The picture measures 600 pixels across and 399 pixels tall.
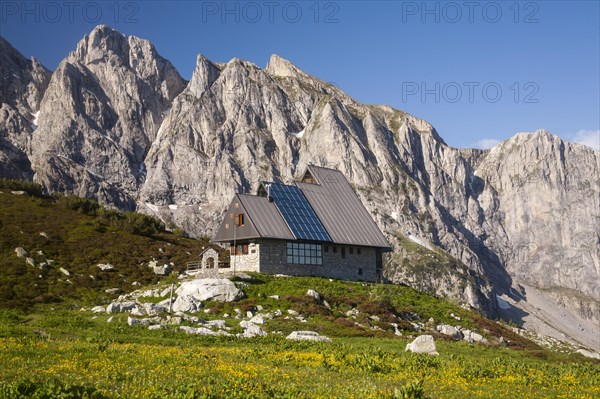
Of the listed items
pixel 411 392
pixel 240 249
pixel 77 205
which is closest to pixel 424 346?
pixel 411 392

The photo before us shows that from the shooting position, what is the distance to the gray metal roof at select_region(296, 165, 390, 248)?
66.4m

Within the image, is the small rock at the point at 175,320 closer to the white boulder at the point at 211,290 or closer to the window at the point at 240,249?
the white boulder at the point at 211,290

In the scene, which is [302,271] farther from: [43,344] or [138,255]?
[43,344]

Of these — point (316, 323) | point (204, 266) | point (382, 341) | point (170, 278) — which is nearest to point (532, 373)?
point (382, 341)

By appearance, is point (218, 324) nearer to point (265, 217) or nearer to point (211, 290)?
point (211, 290)

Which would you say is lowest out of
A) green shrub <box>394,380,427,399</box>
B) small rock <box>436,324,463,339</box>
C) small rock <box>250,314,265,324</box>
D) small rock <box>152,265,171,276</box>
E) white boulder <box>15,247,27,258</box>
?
small rock <box>436,324,463,339</box>

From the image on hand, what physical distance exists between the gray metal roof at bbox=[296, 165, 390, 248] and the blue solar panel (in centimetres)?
133

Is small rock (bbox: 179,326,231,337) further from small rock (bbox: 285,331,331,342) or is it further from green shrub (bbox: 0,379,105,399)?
green shrub (bbox: 0,379,105,399)

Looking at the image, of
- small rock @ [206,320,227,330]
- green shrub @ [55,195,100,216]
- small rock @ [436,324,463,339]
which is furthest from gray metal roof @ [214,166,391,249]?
green shrub @ [55,195,100,216]

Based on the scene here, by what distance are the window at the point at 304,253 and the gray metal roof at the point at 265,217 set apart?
1972 mm

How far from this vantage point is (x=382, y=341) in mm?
32719

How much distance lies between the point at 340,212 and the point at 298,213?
7359mm

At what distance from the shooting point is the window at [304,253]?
2401 inches

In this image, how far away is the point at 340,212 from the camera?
69312 millimetres
